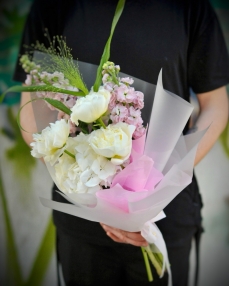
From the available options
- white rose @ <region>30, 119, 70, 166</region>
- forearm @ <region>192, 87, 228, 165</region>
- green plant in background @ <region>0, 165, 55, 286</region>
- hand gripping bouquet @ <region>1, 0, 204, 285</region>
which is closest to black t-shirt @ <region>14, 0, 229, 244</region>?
forearm @ <region>192, 87, 228, 165</region>

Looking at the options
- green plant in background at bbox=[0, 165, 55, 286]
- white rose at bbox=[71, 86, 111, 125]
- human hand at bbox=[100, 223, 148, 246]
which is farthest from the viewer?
green plant in background at bbox=[0, 165, 55, 286]

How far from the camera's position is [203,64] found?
2.77 ft

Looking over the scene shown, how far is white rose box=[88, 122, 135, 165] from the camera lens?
1.73ft

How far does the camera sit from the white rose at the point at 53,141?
1.78ft

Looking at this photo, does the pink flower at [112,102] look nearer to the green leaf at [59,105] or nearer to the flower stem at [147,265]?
the green leaf at [59,105]

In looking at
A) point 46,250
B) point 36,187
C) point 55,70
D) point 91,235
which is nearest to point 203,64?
point 55,70

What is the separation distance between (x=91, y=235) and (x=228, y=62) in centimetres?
60

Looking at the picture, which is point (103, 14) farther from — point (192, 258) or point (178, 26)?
point (192, 258)

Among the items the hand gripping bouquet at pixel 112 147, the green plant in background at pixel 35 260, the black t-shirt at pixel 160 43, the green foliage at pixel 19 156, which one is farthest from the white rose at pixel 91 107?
the green plant in background at pixel 35 260

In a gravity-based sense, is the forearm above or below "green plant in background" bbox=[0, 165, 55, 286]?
above

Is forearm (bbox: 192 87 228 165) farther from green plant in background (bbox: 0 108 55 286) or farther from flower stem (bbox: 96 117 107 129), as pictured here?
green plant in background (bbox: 0 108 55 286)

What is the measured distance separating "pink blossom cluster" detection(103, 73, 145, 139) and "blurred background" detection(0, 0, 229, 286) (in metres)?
0.71

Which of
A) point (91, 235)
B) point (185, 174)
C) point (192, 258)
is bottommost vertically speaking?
point (192, 258)

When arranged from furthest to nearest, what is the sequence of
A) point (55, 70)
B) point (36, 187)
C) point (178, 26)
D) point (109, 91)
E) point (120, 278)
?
point (36, 187), point (120, 278), point (178, 26), point (55, 70), point (109, 91)
